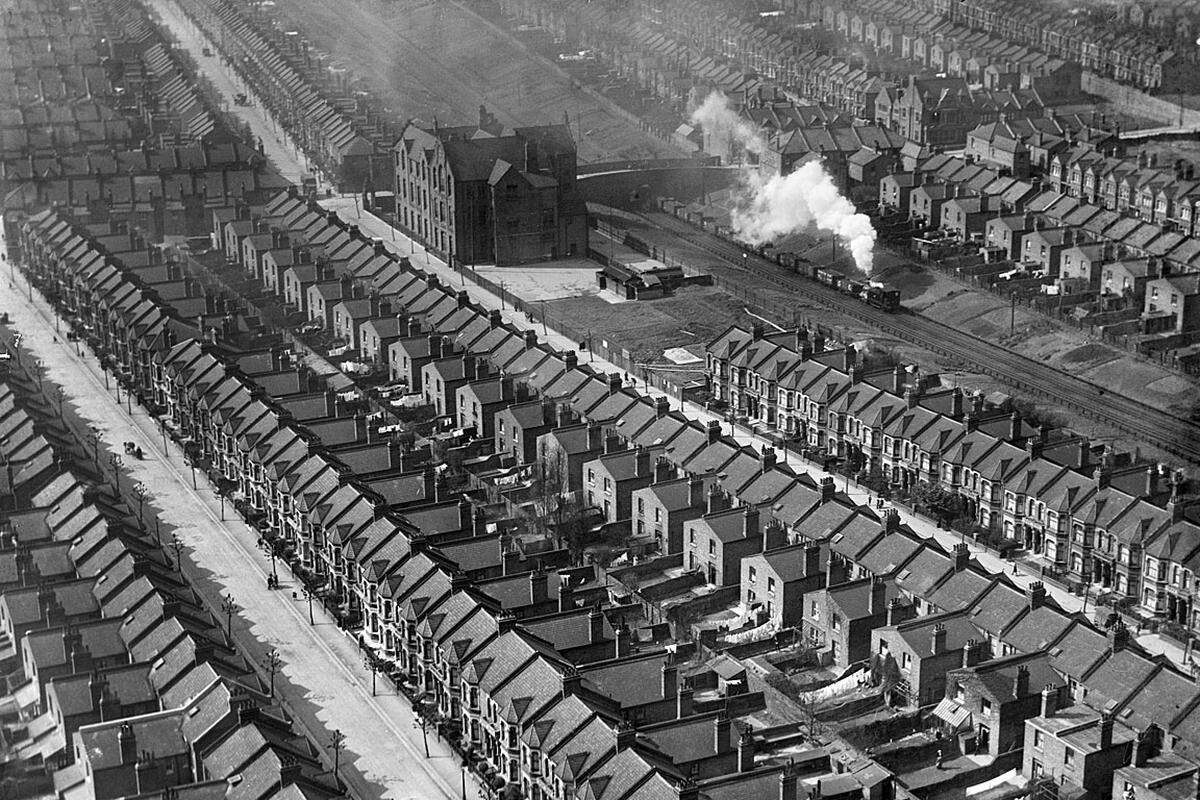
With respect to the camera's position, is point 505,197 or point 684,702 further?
point 505,197

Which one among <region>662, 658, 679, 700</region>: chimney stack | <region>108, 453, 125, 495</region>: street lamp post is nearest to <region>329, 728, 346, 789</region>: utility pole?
<region>662, 658, 679, 700</region>: chimney stack

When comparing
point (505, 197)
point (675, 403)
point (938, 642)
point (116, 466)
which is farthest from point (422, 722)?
point (505, 197)

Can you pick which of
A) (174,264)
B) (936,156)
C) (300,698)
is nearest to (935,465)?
(300,698)

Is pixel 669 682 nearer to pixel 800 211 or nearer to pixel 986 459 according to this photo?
pixel 986 459

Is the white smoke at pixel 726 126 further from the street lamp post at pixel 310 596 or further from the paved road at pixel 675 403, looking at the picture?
the street lamp post at pixel 310 596

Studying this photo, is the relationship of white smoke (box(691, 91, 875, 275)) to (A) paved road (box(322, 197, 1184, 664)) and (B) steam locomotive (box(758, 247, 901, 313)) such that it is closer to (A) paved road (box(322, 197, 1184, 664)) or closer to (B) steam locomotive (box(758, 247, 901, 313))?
(B) steam locomotive (box(758, 247, 901, 313))

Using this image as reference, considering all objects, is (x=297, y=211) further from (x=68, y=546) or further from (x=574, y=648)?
(x=574, y=648)
